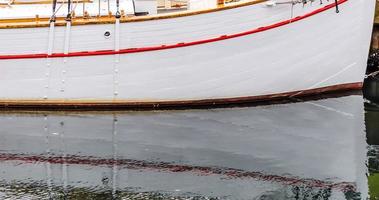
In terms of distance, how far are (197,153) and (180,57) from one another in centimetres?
369

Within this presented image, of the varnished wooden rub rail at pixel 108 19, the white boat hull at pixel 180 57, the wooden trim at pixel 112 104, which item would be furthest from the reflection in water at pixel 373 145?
the varnished wooden rub rail at pixel 108 19

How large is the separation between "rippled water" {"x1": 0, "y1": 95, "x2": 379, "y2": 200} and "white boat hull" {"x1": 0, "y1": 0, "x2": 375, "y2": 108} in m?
0.58

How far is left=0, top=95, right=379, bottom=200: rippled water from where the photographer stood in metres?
16.3

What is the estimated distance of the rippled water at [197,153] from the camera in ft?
53.6

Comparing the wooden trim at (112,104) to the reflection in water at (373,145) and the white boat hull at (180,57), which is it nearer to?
the white boat hull at (180,57)

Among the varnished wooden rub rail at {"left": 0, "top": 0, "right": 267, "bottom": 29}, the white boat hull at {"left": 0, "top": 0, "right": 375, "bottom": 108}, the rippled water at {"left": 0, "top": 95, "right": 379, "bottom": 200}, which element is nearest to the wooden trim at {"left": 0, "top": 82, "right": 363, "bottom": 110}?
the white boat hull at {"left": 0, "top": 0, "right": 375, "bottom": 108}

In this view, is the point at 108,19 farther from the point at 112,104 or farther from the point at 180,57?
the point at 112,104

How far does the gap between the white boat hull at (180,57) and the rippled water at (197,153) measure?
1.90ft

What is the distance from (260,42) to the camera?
21.5 m

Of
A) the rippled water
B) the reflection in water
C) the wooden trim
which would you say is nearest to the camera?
the rippled water

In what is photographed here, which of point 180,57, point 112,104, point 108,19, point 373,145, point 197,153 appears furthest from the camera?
point 112,104

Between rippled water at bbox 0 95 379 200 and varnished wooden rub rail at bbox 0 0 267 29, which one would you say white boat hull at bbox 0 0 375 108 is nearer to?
varnished wooden rub rail at bbox 0 0 267 29

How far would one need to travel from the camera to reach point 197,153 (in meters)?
18.4

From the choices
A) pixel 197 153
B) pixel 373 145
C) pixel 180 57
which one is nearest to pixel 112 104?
pixel 180 57
